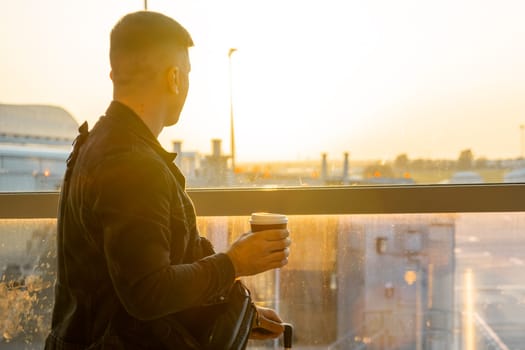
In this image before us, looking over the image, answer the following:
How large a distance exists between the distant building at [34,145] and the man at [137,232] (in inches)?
41.6

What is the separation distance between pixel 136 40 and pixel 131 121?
16 centimetres

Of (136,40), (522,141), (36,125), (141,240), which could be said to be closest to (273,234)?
(141,240)

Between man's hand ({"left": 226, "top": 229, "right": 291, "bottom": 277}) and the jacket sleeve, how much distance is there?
0.11 meters

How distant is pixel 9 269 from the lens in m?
2.10

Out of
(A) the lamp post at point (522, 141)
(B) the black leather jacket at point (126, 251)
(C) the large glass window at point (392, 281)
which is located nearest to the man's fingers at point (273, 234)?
(B) the black leather jacket at point (126, 251)

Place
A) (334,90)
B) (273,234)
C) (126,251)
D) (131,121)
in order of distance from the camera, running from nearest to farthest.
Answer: (126,251) → (131,121) → (273,234) → (334,90)

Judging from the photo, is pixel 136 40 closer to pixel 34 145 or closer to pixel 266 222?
pixel 266 222

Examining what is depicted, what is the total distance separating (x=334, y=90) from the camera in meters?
1.90

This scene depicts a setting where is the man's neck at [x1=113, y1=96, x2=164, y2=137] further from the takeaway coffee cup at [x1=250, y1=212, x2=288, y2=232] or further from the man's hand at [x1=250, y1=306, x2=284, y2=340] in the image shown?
the man's hand at [x1=250, y1=306, x2=284, y2=340]

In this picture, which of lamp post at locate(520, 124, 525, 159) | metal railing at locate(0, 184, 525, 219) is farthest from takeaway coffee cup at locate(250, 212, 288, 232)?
lamp post at locate(520, 124, 525, 159)

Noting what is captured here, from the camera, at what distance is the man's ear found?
1.01 meters

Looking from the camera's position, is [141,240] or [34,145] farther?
[34,145]

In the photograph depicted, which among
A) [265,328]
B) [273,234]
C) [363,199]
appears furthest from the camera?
[363,199]

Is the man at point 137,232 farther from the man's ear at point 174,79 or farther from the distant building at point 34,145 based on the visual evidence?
the distant building at point 34,145
